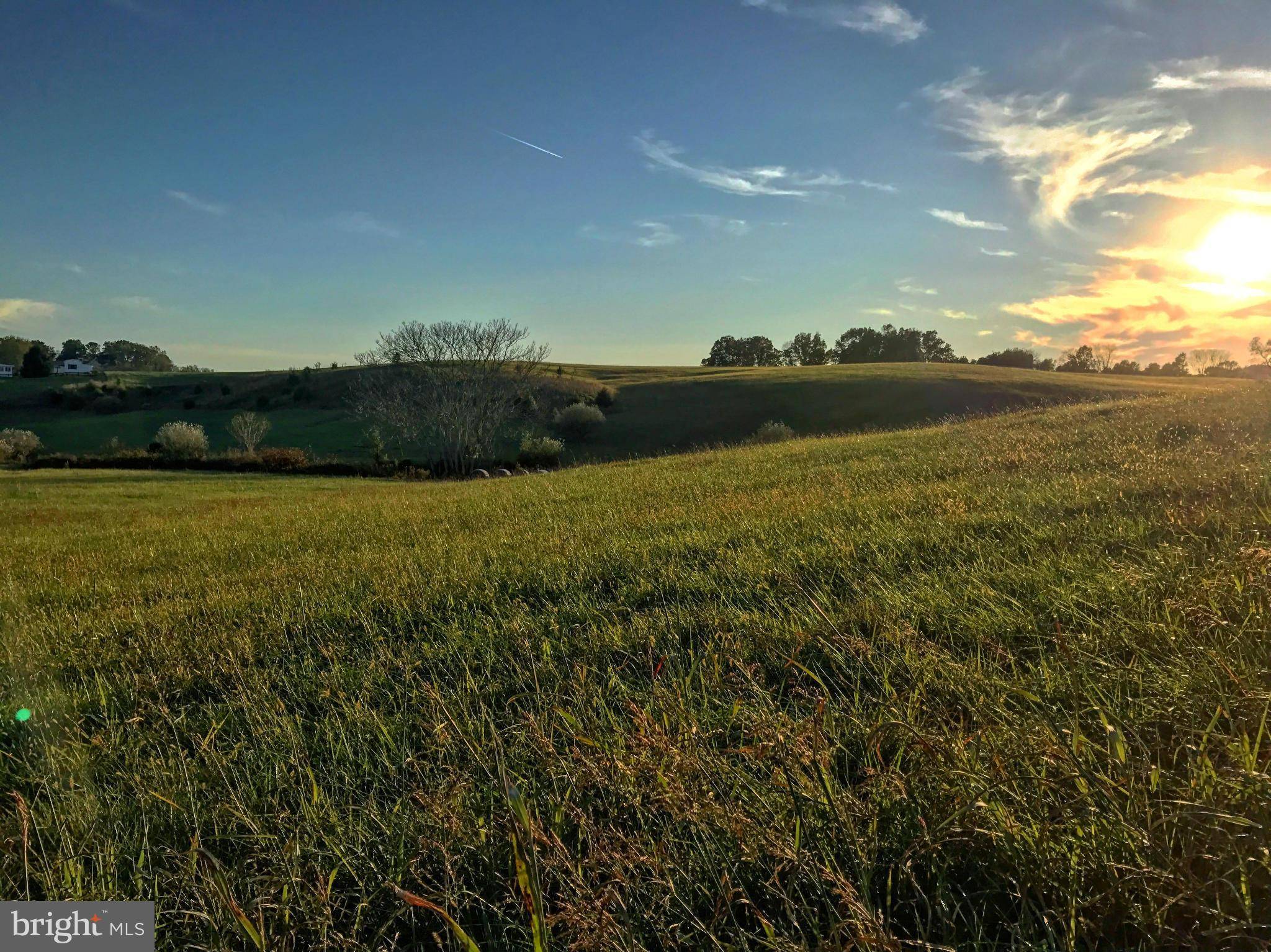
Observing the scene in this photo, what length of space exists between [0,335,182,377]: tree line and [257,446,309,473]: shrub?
94.6m

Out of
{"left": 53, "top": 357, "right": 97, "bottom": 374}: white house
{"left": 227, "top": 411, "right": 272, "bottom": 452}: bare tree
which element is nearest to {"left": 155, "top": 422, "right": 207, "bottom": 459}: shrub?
{"left": 227, "top": 411, "right": 272, "bottom": 452}: bare tree

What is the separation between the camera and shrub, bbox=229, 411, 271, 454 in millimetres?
57500

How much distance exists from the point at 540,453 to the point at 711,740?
48.0 m

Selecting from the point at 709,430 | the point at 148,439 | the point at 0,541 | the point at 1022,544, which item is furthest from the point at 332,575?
the point at 148,439

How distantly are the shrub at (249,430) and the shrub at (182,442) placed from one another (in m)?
3.54

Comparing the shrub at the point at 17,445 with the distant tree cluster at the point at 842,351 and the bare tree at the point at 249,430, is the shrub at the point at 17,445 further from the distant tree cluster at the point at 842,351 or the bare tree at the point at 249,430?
the distant tree cluster at the point at 842,351

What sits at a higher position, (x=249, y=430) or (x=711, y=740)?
(x=249, y=430)

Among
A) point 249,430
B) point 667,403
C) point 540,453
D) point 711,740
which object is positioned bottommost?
point 540,453

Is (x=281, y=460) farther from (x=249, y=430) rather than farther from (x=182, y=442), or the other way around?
(x=249, y=430)

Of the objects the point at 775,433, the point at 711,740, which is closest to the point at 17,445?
the point at 775,433

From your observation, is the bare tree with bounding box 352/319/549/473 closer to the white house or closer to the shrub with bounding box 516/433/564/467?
the shrub with bounding box 516/433/564/467

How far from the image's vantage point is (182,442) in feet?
161

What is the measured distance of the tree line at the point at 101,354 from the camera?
12025cm

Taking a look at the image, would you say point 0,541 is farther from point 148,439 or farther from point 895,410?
point 148,439
